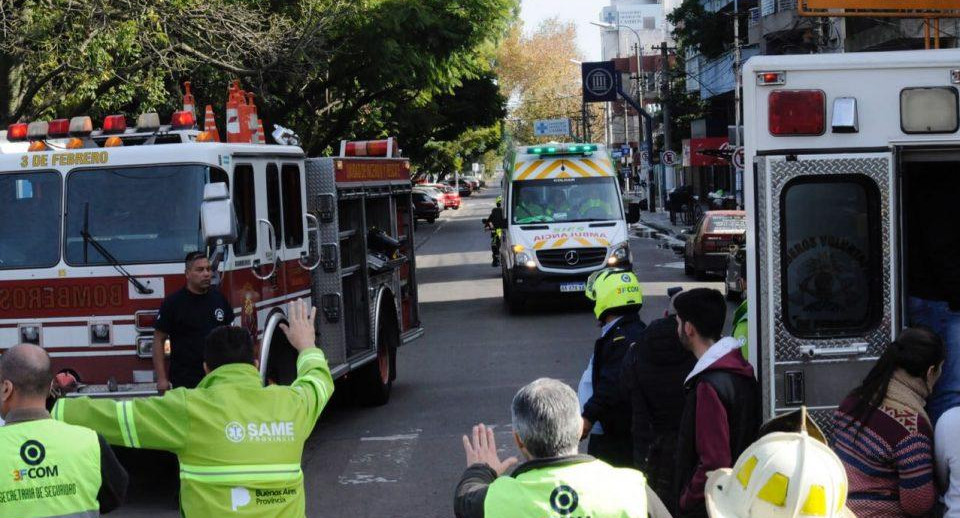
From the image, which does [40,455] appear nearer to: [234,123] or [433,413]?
[234,123]

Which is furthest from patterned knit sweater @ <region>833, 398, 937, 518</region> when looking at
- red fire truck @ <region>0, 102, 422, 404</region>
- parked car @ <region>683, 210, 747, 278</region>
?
parked car @ <region>683, 210, 747, 278</region>

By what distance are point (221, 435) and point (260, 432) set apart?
0.14 meters

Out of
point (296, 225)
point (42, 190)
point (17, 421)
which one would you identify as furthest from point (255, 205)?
point (17, 421)

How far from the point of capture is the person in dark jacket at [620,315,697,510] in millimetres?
5363

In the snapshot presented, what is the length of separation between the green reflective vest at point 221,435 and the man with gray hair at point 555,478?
1337 mm

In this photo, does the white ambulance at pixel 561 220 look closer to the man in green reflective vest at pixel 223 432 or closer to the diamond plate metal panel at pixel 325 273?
the diamond plate metal panel at pixel 325 273

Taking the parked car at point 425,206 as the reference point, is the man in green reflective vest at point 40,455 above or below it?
above

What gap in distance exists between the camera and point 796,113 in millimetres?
5844

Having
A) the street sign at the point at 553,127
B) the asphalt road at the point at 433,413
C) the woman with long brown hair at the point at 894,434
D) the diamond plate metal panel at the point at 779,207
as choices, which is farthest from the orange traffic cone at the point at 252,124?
the street sign at the point at 553,127

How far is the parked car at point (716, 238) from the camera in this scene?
24.2m

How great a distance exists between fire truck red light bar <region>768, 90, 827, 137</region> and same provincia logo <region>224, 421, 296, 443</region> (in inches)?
106

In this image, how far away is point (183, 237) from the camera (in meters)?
9.02

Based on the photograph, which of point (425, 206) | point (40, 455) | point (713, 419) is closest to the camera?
point (40, 455)

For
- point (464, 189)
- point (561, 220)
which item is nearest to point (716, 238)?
point (561, 220)
